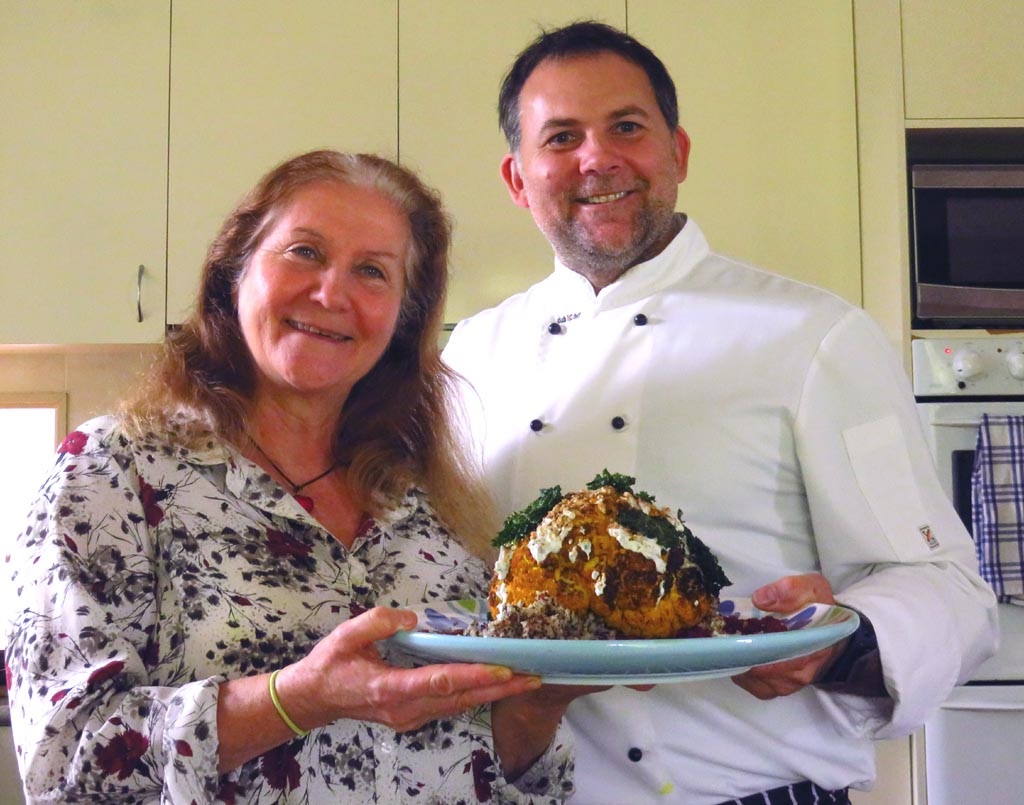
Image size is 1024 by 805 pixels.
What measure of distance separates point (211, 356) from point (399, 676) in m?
0.50

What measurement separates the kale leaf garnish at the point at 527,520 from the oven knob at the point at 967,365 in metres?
1.28

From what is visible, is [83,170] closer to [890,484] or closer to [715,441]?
[715,441]

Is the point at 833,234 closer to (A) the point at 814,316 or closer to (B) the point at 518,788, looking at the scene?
(A) the point at 814,316

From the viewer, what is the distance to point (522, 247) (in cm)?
233

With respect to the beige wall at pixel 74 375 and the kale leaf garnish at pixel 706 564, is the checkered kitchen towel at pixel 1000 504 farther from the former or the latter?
the beige wall at pixel 74 375

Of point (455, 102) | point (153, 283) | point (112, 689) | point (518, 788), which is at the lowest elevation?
point (518, 788)

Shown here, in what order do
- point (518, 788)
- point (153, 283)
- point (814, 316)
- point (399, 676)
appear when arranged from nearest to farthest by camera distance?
1. point (399, 676)
2. point (518, 788)
3. point (814, 316)
4. point (153, 283)

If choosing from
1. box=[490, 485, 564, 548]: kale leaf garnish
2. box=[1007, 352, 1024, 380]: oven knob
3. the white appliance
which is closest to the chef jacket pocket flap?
box=[490, 485, 564, 548]: kale leaf garnish

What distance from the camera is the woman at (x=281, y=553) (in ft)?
2.79

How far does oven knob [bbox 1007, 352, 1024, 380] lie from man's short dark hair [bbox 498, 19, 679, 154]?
0.98 meters

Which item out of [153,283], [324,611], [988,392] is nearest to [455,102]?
[153,283]

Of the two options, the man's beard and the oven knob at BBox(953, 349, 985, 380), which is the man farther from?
the oven knob at BBox(953, 349, 985, 380)

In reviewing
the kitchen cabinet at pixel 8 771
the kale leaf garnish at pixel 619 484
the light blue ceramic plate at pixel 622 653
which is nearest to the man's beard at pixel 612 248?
the kale leaf garnish at pixel 619 484

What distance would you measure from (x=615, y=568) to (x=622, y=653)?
0.16 metres
